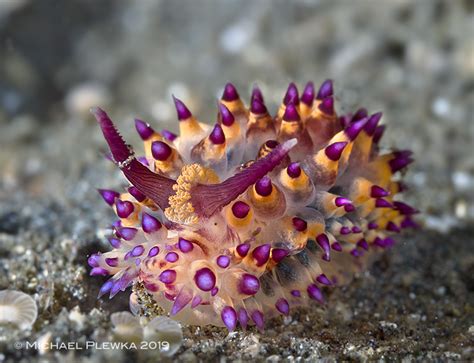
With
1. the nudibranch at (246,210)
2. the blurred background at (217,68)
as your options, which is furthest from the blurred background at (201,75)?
the nudibranch at (246,210)

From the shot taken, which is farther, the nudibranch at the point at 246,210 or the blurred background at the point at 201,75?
the blurred background at the point at 201,75

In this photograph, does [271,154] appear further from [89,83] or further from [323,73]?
[89,83]

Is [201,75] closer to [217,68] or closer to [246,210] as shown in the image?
[217,68]

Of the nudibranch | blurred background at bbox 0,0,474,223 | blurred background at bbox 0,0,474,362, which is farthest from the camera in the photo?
blurred background at bbox 0,0,474,223

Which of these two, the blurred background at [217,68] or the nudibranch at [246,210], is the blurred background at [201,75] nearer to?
the blurred background at [217,68]

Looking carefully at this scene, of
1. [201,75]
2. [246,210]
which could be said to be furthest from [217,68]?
[246,210]

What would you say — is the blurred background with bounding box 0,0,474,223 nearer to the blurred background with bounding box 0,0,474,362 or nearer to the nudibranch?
the blurred background with bounding box 0,0,474,362

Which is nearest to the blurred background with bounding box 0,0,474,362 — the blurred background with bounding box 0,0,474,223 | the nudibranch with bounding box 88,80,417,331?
the blurred background with bounding box 0,0,474,223
